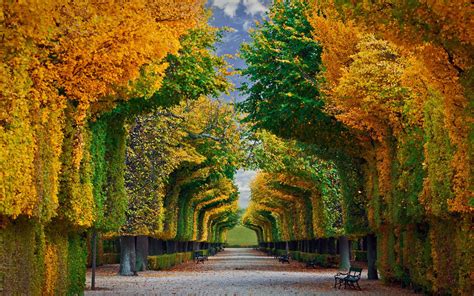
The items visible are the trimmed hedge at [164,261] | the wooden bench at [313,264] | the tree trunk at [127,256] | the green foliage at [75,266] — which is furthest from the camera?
the wooden bench at [313,264]

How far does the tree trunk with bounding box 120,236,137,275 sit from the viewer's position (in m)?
36.6

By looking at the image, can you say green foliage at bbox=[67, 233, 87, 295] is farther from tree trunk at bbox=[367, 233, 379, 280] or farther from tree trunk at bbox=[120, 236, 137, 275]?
tree trunk at bbox=[367, 233, 379, 280]

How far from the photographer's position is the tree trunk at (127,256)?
3662 centimetres

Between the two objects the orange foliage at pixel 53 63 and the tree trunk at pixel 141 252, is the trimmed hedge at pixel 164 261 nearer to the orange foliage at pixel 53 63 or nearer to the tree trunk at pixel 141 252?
the tree trunk at pixel 141 252

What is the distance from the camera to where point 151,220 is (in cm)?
3769

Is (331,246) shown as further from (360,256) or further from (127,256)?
(127,256)

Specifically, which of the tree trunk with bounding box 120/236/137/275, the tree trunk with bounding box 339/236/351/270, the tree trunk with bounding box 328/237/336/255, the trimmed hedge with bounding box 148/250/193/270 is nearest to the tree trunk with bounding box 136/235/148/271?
the trimmed hedge with bounding box 148/250/193/270

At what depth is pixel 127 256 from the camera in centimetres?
3703

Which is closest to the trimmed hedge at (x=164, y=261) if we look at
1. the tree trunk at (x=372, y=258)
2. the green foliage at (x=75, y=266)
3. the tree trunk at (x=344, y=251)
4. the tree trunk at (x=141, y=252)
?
the tree trunk at (x=141, y=252)

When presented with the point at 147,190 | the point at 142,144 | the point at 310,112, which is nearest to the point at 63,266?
the point at 310,112

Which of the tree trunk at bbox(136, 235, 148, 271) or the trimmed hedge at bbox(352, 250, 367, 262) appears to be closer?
the tree trunk at bbox(136, 235, 148, 271)

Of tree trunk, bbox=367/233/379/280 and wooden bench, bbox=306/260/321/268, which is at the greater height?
tree trunk, bbox=367/233/379/280

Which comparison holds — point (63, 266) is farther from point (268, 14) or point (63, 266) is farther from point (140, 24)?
point (268, 14)

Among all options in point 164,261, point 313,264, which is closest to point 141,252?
point 164,261
